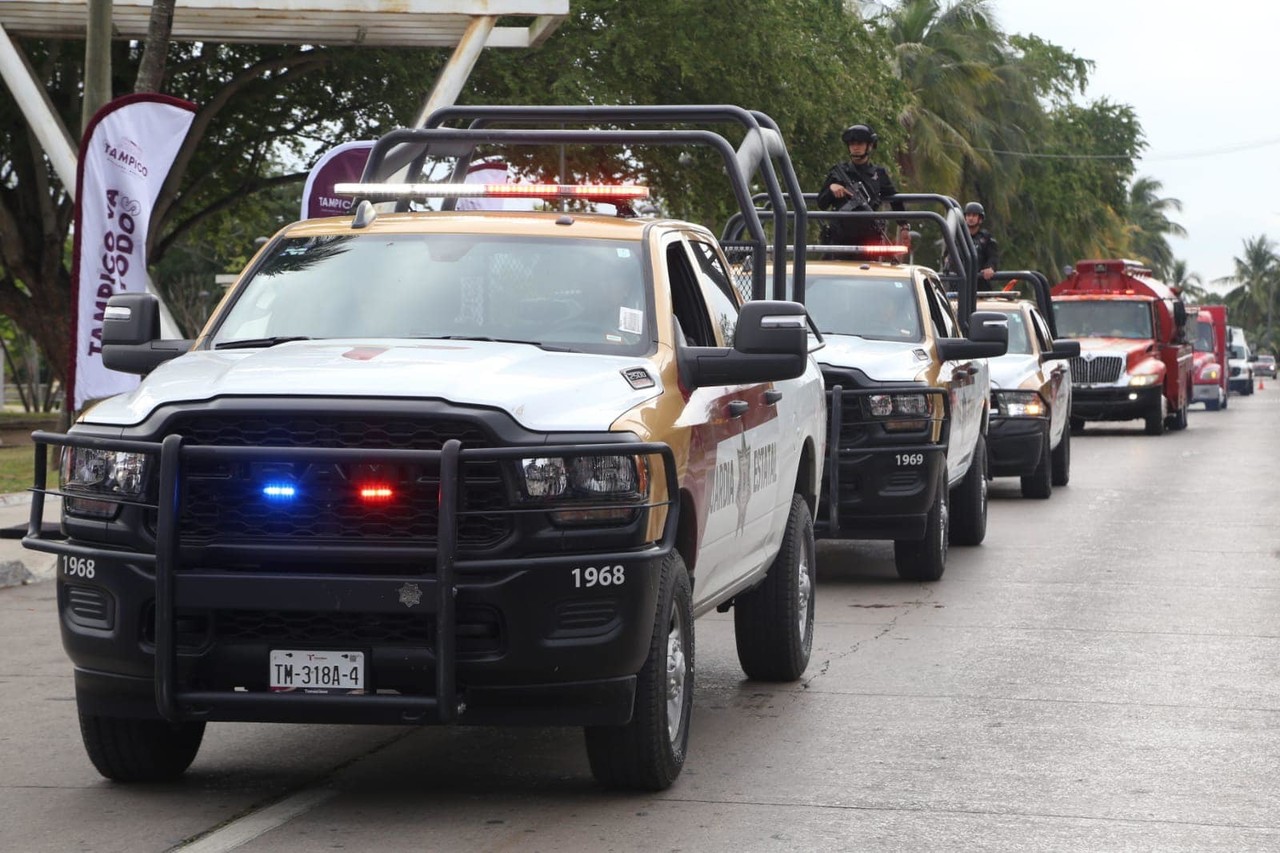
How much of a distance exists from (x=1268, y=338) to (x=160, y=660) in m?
154

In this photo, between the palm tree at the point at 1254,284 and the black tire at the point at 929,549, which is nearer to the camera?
the black tire at the point at 929,549

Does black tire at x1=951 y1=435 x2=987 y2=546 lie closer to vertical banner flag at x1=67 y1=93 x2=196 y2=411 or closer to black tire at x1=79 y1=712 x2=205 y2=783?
vertical banner flag at x1=67 y1=93 x2=196 y2=411

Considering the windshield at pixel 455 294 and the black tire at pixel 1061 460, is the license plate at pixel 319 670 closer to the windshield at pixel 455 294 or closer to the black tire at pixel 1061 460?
the windshield at pixel 455 294

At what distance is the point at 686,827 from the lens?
6152 millimetres

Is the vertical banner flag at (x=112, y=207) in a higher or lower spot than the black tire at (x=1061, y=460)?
higher

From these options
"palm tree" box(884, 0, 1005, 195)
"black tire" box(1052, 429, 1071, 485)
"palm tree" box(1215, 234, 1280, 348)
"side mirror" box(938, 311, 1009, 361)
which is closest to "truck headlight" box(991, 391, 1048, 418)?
"black tire" box(1052, 429, 1071, 485)

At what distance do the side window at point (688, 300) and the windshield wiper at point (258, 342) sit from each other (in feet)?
4.69

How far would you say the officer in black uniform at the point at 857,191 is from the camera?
15297 millimetres

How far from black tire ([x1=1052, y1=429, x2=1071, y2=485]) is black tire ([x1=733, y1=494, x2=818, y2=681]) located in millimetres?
12307

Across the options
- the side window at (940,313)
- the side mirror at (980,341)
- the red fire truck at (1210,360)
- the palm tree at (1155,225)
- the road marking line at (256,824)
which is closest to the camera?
the road marking line at (256,824)

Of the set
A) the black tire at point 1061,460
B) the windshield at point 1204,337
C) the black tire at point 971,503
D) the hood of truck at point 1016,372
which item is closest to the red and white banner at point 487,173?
the hood of truck at point 1016,372

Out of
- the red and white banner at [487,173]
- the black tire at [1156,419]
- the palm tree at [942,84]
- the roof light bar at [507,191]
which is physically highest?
the palm tree at [942,84]

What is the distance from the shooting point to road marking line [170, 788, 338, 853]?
5.89m

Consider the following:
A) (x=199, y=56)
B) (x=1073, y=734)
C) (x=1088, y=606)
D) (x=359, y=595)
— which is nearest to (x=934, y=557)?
(x=1088, y=606)
